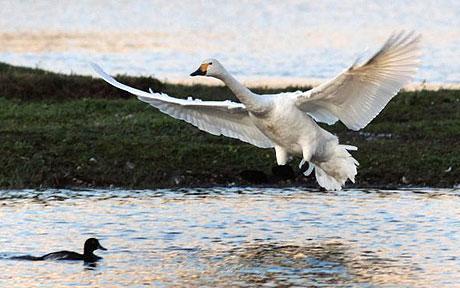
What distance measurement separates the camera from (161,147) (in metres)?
16.2

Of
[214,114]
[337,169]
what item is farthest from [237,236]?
[214,114]

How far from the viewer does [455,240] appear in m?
12.2

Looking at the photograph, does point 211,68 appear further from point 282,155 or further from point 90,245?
point 90,245

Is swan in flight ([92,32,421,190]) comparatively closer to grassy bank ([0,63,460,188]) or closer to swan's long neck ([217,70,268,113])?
swan's long neck ([217,70,268,113])

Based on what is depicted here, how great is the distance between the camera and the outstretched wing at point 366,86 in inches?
445

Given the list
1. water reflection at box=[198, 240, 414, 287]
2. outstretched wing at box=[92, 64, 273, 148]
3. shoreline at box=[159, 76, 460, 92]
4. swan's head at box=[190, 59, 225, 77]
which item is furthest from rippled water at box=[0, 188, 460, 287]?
shoreline at box=[159, 76, 460, 92]

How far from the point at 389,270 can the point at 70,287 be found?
2638 millimetres

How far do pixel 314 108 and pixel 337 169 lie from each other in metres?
0.71

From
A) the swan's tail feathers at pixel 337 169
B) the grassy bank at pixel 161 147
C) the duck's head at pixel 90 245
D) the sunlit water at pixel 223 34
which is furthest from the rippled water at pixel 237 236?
the sunlit water at pixel 223 34

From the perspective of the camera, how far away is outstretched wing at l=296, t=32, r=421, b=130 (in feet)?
37.1

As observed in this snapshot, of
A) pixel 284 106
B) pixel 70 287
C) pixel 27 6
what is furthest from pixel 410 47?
pixel 27 6

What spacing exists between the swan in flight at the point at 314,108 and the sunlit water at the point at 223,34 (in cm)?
1160

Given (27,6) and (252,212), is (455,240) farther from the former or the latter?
(27,6)

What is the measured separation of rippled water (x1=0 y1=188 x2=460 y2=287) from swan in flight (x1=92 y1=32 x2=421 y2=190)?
→ 0.67 meters
